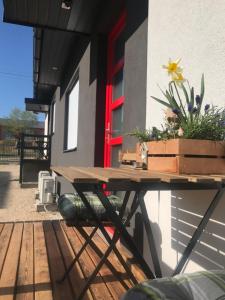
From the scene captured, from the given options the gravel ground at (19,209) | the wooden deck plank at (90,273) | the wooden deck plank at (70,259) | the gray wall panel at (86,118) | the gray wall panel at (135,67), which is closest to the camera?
the wooden deck plank at (90,273)

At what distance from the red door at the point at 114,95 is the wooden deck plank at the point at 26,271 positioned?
117cm

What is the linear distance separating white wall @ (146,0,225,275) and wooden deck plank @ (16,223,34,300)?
0.89 metres

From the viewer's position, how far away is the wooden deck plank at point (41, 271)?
195cm

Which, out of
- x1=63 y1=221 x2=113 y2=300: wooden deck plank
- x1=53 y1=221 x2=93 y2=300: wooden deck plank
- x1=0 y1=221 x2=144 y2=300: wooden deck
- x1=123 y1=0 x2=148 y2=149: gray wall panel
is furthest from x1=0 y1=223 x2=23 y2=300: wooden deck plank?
x1=123 y1=0 x2=148 y2=149: gray wall panel

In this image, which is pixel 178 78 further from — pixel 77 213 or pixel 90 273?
pixel 90 273

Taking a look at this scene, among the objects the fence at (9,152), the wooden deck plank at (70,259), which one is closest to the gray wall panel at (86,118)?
the wooden deck plank at (70,259)

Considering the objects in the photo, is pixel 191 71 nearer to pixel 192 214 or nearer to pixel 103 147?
pixel 192 214

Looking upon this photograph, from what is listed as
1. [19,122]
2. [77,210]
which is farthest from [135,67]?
[19,122]

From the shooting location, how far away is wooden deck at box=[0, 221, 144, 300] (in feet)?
6.44

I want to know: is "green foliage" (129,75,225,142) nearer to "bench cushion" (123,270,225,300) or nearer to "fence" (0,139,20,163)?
"bench cushion" (123,270,225,300)

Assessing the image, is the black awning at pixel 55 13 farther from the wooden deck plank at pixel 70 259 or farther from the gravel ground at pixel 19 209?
the gravel ground at pixel 19 209

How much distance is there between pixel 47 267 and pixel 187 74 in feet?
5.61

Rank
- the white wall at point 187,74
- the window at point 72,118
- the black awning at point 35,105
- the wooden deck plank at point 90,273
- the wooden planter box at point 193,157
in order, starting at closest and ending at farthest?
the wooden planter box at point 193,157 < the white wall at point 187,74 < the wooden deck plank at point 90,273 < the window at point 72,118 < the black awning at point 35,105

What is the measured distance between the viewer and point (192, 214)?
1.77 m
